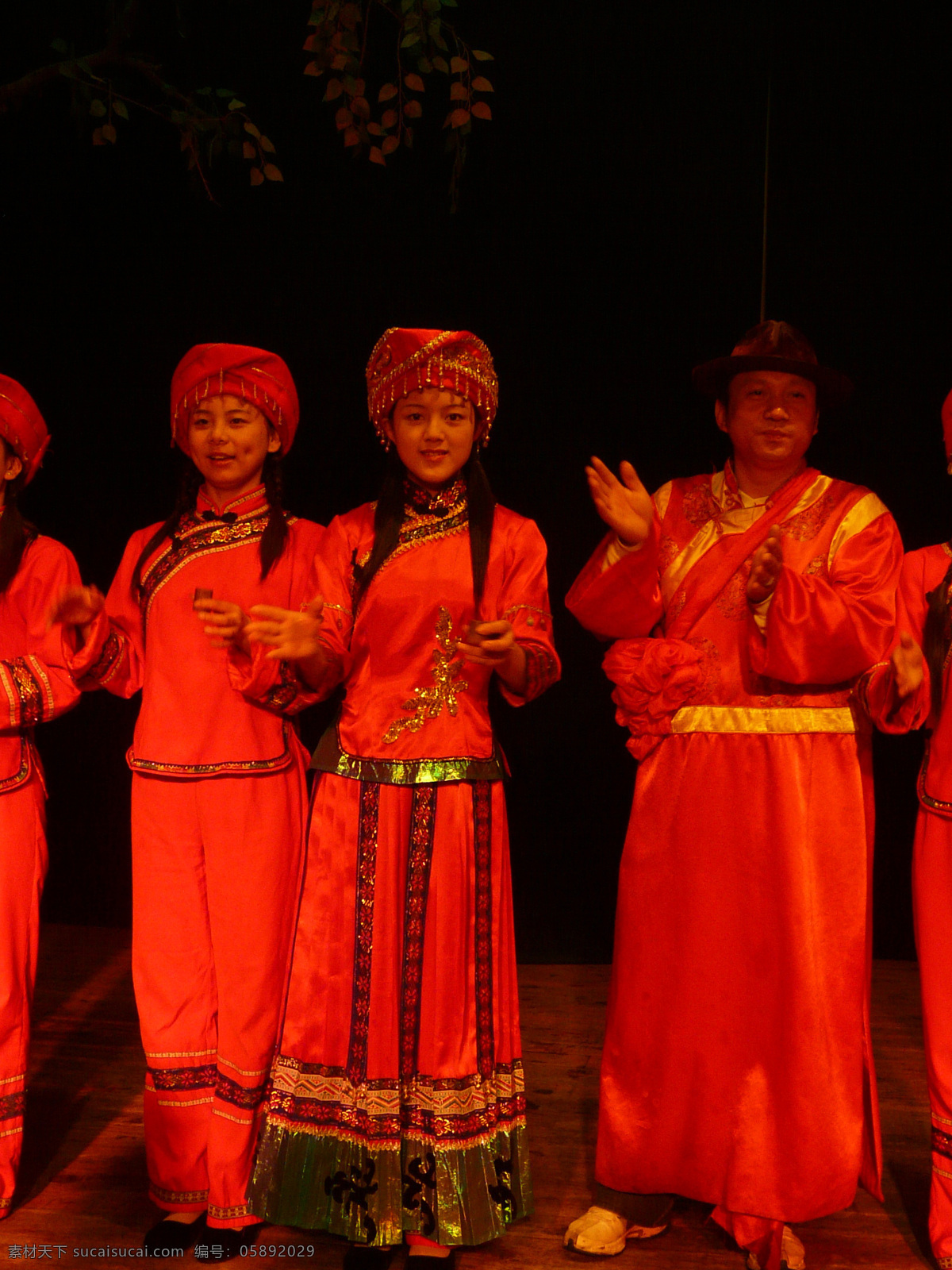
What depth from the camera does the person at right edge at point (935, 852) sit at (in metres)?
2.34

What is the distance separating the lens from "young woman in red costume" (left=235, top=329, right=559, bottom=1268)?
2.36m

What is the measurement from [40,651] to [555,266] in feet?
6.59

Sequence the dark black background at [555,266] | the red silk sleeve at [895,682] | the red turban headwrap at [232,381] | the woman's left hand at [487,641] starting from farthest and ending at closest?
the dark black background at [555,266] → the red turban headwrap at [232,381] → the red silk sleeve at [895,682] → the woman's left hand at [487,641]

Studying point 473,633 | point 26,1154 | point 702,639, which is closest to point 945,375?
point 702,639

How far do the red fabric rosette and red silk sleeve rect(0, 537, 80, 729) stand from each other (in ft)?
3.72

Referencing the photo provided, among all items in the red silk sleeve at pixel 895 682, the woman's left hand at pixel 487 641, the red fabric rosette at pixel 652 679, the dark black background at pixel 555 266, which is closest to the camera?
the woman's left hand at pixel 487 641

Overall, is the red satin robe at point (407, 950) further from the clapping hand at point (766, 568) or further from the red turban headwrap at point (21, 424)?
the red turban headwrap at point (21, 424)

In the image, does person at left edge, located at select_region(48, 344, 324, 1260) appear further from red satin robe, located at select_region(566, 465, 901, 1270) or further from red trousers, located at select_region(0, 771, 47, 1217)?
red satin robe, located at select_region(566, 465, 901, 1270)

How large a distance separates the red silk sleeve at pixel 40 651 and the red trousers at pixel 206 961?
0.26 meters

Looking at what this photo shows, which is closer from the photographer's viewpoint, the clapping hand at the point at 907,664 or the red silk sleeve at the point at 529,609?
the clapping hand at the point at 907,664

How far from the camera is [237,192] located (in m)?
3.81

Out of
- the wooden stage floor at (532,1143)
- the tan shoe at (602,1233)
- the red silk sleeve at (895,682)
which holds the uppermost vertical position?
the red silk sleeve at (895,682)

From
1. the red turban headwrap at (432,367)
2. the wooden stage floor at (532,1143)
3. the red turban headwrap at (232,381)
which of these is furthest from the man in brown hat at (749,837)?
the red turban headwrap at (232,381)

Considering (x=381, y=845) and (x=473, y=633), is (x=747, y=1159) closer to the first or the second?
(x=381, y=845)
